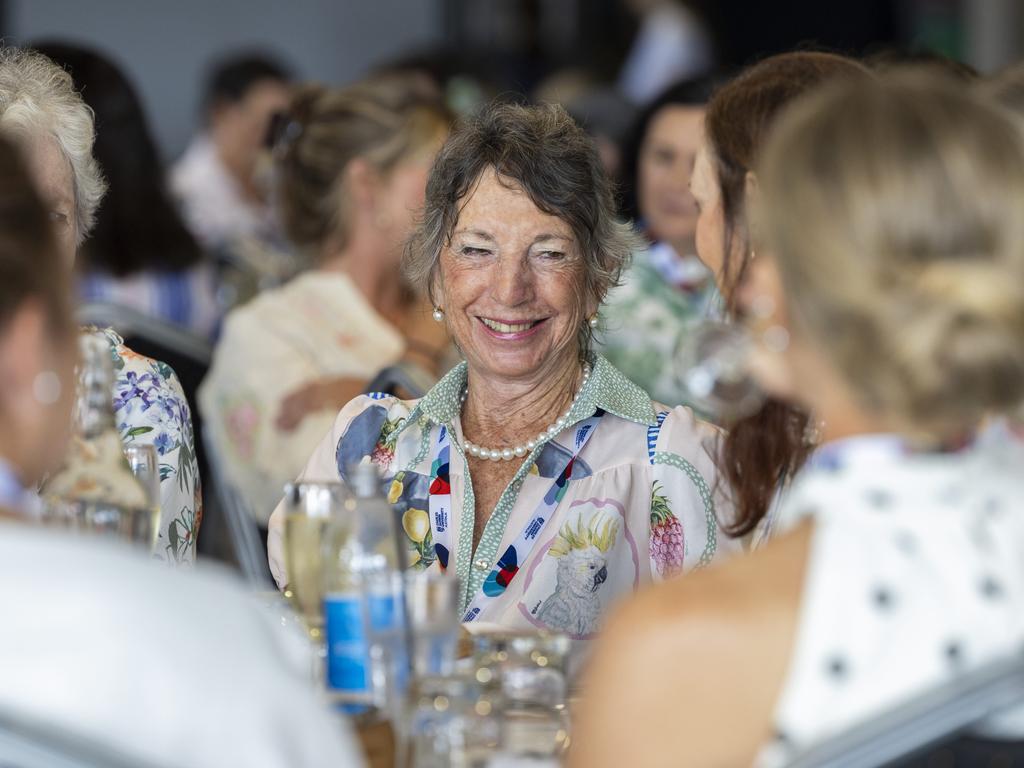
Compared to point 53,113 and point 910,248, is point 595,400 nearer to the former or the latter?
point 53,113

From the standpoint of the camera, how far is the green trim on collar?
2.94m

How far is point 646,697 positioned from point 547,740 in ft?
1.23

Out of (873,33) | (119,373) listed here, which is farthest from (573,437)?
(873,33)

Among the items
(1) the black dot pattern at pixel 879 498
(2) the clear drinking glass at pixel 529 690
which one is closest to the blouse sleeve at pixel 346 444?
(2) the clear drinking glass at pixel 529 690

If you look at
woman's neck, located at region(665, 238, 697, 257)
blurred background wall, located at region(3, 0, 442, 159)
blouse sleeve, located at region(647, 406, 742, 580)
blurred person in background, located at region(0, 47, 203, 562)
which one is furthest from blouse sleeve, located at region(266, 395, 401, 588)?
blurred background wall, located at region(3, 0, 442, 159)

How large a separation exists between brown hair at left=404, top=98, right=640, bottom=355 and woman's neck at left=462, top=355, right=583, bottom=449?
11cm

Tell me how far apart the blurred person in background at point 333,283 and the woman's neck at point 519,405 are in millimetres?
1407

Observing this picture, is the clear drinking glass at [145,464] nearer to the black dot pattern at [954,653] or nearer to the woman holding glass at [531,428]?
the woman holding glass at [531,428]

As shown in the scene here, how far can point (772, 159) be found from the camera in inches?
63.4

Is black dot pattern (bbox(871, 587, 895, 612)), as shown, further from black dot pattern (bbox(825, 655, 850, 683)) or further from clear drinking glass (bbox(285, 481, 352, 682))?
clear drinking glass (bbox(285, 481, 352, 682))

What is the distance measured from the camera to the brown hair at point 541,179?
293 centimetres

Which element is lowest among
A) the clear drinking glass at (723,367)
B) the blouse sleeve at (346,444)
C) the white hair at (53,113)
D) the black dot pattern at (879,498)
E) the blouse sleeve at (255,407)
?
the blouse sleeve at (255,407)

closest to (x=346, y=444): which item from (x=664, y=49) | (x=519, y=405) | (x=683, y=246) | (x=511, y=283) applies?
(x=519, y=405)

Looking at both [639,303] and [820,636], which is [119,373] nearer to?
[820,636]
